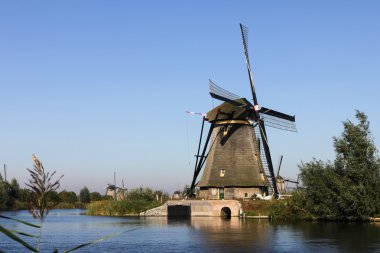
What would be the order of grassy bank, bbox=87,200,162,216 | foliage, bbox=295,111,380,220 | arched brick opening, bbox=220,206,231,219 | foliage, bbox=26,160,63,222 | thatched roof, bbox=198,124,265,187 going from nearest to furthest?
1. foliage, bbox=26,160,63,222
2. foliage, bbox=295,111,380,220
3. thatched roof, bbox=198,124,265,187
4. arched brick opening, bbox=220,206,231,219
5. grassy bank, bbox=87,200,162,216

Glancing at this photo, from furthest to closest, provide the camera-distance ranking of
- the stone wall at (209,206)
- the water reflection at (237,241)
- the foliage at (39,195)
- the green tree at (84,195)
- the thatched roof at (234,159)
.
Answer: the green tree at (84,195), the thatched roof at (234,159), the stone wall at (209,206), the water reflection at (237,241), the foliage at (39,195)

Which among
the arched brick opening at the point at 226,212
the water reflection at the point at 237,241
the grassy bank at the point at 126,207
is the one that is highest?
the grassy bank at the point at 126,207

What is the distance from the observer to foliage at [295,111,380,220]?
4162cm

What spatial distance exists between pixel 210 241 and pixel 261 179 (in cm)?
2369

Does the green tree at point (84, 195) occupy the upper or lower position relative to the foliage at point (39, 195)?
upper

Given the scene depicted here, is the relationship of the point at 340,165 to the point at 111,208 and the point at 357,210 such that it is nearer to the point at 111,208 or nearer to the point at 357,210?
the point at 357,210

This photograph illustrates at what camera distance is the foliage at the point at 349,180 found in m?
41.6

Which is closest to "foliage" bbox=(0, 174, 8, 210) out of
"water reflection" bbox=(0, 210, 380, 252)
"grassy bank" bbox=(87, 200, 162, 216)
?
"grassy bank" bbox=(87, 200, 162, 216)

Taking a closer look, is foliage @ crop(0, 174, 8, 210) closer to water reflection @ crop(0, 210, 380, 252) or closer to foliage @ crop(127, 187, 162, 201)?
foliage @ crop(127, 187, 162, 201)

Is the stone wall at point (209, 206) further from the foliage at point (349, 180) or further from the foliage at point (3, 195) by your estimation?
the foliage at point (3, 195)

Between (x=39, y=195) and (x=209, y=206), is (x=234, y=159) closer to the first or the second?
(x=209, y=206)

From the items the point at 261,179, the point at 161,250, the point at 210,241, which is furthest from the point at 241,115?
the point at 161,250

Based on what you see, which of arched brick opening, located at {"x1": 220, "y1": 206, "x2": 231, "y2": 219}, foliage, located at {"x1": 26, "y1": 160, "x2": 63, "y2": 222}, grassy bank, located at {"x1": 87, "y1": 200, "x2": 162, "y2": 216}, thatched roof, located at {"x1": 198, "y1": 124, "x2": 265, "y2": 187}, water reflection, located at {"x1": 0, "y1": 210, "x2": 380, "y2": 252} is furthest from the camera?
grassy bank, located at {"x1": 87, "y1": 200, "x2": 162, "y2": 216}

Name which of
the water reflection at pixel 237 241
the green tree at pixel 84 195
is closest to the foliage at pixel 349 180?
the water reflection at pixel 237 241
